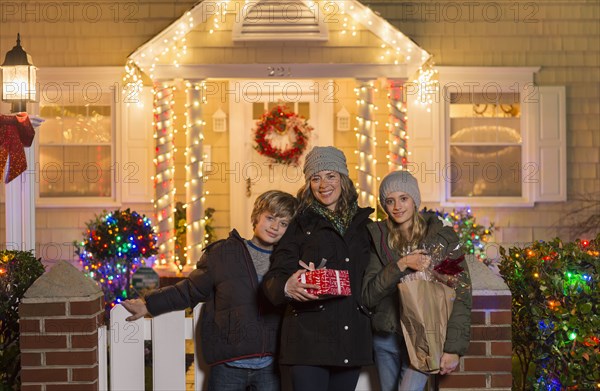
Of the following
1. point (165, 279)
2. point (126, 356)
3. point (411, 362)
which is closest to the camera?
point (411, 362)

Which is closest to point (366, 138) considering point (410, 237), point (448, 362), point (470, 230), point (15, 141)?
point (470, 230)

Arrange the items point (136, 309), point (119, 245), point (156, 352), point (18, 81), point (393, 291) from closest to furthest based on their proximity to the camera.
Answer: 1. point (393, 291)
2. point (136, 309)
3. point (156, 352)
4. point (18, 81)
5. point (119, 245)

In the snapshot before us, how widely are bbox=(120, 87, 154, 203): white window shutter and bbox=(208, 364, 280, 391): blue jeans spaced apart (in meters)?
7.39

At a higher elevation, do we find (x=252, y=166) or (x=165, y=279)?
(x=252, y=166)

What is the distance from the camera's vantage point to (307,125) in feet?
38.8

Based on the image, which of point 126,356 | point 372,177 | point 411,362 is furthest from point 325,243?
point 372,177

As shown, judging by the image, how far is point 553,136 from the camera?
37.8 ft

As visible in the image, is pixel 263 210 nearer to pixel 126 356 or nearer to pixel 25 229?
pixel 126 356

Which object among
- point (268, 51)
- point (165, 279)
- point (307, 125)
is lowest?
point (165, 279)

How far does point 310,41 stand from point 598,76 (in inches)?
154

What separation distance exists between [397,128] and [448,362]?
22.4ft

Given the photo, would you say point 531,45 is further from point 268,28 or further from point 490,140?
point 268,28

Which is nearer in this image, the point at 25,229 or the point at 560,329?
the point at 560,329

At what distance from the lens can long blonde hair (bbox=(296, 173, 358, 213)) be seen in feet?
14.2
